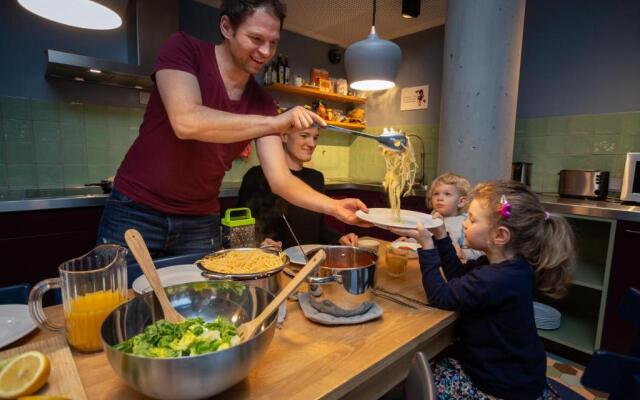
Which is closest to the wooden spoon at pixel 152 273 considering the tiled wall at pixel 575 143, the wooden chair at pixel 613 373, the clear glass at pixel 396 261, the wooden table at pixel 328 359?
the wooden table at pixel 328 359

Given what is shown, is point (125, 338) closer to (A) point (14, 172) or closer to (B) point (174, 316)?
(B) point (174, 316)

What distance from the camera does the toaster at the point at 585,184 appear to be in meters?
2.53

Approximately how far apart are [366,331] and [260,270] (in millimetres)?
291

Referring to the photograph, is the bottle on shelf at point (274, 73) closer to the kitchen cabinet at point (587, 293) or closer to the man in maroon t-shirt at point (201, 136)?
the man in maroon t-shirt at point (201, 136)

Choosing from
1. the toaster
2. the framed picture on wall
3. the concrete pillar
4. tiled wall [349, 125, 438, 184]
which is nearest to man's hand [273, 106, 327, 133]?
the concrete pillar

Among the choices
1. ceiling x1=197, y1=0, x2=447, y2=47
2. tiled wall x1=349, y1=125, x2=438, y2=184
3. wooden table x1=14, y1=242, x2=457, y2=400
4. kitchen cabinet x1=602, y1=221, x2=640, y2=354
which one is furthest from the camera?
tiled wall x1=349, y1=125, x2=438, y2=184

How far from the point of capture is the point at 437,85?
3.93 m

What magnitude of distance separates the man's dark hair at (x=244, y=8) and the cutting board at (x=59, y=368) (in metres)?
1.07

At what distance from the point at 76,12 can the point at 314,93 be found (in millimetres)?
2673

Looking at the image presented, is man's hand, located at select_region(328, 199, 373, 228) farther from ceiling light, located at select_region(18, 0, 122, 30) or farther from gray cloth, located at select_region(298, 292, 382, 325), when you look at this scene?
ceiling light, located at select_region(18, 0, 122, 30)

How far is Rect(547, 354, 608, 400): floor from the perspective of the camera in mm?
2072

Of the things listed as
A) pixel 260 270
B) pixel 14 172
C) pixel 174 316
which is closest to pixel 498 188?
pixel 260 270

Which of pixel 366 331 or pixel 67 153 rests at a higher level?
pixel 67 153

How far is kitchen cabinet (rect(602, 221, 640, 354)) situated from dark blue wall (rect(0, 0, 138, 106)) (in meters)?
3.82
